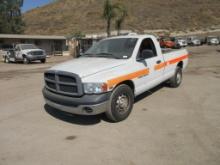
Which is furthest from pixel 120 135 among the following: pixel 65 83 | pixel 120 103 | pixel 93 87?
pixel 65 83

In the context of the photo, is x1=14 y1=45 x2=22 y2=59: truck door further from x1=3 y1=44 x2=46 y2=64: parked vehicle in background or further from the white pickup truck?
the white pickup truck

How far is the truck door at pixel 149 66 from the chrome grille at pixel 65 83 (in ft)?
4.94

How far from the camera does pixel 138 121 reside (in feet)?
16.3

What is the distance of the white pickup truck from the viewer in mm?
4367

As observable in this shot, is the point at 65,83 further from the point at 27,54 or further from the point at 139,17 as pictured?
the point at 139,17

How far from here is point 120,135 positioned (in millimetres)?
4312

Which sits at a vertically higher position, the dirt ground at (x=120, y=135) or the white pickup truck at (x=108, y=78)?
the white pickup truck at (x=108, y=78)

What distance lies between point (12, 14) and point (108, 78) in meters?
60.9

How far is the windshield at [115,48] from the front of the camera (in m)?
5.38

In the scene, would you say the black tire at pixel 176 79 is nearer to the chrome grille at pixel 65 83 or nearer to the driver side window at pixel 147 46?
the driver side window at pixel 147 46

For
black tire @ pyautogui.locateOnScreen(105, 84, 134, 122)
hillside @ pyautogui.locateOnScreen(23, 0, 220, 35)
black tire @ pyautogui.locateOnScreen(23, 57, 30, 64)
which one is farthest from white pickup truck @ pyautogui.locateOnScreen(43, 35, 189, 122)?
hillside @ pyautogui.locateOnScreen(23, 0, 220, 35)

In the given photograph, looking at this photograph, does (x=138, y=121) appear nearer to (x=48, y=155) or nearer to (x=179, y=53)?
(x=48, y=155)

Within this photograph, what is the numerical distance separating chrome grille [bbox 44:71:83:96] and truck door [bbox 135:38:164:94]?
4.94ft

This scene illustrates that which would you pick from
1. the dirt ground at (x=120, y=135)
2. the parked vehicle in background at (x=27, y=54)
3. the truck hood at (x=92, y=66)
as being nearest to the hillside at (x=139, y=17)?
the parked vehicle in background at (x=27, y=54)
